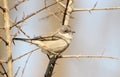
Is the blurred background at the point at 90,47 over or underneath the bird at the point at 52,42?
underneath

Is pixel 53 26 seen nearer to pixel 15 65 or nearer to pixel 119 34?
pixel 15 65

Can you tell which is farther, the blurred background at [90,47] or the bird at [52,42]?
the blurred background at [90,47]

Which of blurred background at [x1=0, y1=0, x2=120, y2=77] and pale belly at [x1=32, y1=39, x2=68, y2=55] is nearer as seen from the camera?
pale belly at [x1=32, y1=39, x2=68, y2=55]

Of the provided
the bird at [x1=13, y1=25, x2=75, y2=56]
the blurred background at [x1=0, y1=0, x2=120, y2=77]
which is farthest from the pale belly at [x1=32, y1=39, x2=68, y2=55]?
the blurred background at [x1=0, y1=0, x2=120, y2=77]

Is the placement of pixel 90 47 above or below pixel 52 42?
below

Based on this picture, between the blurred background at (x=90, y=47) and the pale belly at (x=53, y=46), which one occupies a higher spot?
the pale belly at (x=53, y=46)

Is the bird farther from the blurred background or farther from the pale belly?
the blurred background

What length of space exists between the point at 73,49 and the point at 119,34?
374mm

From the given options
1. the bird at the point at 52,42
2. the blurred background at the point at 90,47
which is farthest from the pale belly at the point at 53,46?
the blurred background at the point at 90,47

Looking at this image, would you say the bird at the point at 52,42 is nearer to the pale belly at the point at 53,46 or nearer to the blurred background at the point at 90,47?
the pale belly at the point at 53,46

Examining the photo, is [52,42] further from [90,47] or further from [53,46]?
[90,47]

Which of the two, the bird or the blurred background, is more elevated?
the bird

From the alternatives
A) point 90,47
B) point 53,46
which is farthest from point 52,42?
point 90,47

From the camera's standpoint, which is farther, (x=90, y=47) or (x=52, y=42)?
(x=90, y=47)
